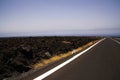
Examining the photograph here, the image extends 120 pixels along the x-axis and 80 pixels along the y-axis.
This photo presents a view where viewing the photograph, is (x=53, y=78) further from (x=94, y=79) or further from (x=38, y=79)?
(x=94, y=79)

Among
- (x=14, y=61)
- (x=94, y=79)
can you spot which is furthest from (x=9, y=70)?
(x=94, y=79)

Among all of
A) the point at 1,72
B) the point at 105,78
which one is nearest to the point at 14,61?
the point at 1,72

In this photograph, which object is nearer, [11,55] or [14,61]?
[14,61]

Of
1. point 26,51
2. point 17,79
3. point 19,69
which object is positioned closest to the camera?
point 17,79

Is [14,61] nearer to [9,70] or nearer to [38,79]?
[9,70]

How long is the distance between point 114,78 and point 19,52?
33.6 feet

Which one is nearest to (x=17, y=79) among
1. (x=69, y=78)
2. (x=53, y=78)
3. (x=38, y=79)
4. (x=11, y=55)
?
(x=38, y=79)

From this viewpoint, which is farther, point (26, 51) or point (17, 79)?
point (26, 51)

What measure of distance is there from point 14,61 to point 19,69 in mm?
781

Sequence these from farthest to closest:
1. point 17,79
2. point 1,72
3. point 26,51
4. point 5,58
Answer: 1. point 26,51
2. point 5,58
3. point 1,72
4. point 17,79

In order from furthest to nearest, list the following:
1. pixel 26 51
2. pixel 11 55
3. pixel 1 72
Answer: pixel 26 51 < pixel 11 55 < pixel 1 72

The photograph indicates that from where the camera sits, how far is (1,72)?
10117mm

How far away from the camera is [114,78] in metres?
7.13

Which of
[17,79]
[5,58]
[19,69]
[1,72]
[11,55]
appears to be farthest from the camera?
[11,55]
